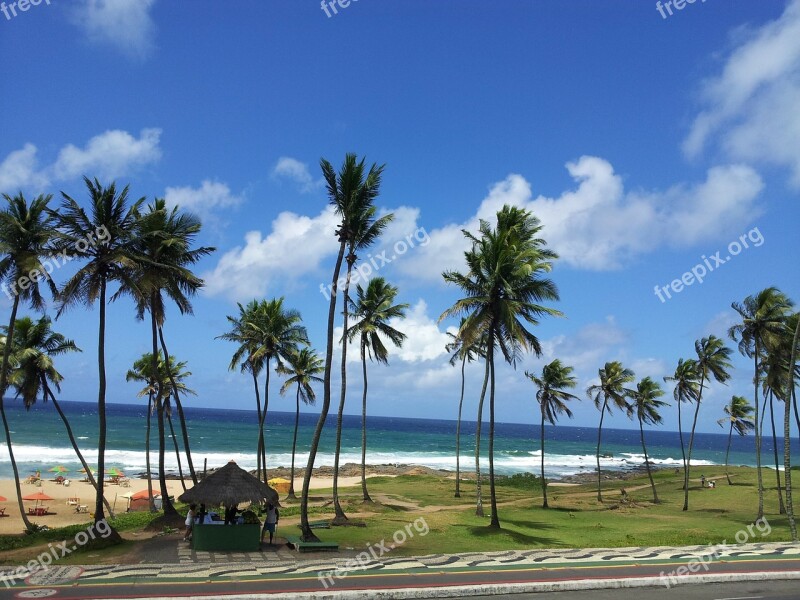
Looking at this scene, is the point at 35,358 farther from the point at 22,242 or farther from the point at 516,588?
the point at 516,588

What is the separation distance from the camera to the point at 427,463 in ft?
296

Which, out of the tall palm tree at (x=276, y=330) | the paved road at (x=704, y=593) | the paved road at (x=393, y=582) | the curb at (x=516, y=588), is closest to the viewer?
the curb at (x=516, y=588)

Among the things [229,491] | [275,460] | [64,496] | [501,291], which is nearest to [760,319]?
[501,291]

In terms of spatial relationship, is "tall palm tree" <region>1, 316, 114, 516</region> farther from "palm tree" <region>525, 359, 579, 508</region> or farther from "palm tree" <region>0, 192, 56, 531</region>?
"palm tree" <region>525, 359, 579, 508</region>

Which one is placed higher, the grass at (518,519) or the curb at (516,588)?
the curb at (516,588)

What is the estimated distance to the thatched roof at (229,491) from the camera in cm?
1845

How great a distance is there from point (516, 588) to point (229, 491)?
9.67 meters

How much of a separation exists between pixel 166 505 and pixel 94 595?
1352 cm

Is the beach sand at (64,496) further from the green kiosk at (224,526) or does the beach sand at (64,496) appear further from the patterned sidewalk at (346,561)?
the patterned sidewalk at (346,561)

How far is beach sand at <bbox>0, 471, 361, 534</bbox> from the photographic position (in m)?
33.7

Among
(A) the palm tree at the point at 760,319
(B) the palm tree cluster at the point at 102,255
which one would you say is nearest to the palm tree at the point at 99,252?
(B) the palm tree cluster at the point at 102,255

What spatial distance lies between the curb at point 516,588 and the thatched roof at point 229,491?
6.63m

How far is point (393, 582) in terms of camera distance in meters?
13.6

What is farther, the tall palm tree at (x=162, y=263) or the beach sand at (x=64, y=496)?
the beach sand at (x=64, y=496)
